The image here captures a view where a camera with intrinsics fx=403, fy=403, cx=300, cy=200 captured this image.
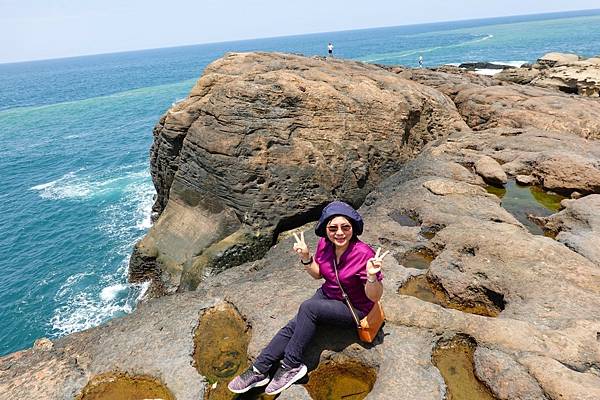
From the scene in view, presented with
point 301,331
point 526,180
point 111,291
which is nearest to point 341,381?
point 301,331

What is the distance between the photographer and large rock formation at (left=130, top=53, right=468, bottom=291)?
46.1 ft

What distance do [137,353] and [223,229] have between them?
7.36 meters

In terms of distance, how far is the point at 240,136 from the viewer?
1425cm

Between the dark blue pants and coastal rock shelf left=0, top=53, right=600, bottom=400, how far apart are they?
53 centimetres

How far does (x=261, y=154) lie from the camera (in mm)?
14078

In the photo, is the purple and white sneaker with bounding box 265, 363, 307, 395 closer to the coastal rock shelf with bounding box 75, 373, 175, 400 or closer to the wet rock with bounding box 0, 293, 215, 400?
the wet rock with bounding box 0, 293, 215, 400

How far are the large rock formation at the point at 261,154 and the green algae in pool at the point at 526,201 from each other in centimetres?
446

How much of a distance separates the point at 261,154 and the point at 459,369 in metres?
9.59

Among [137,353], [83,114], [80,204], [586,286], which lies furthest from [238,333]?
[83,114]

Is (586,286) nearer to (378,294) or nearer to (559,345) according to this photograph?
(559,345)

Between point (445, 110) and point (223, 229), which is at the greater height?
point (445, 110)

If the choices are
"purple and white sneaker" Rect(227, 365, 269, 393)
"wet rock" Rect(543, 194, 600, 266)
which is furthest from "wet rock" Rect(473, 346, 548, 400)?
"wet rock" Rect(543, 194, 600, 266)

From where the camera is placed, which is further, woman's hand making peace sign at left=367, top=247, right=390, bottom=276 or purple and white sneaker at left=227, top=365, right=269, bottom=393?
purple and white sneaker at left=227, top=365, right=269, bottom=393

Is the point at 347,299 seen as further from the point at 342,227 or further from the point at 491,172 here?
the point at 491,172
